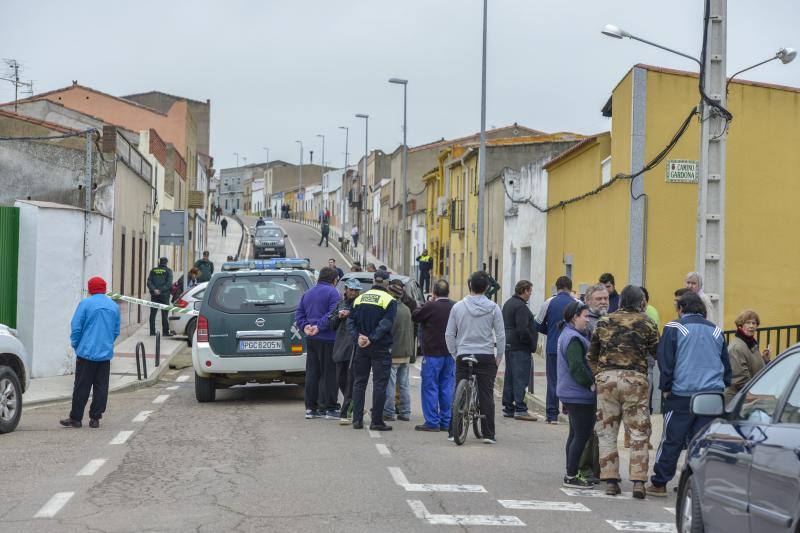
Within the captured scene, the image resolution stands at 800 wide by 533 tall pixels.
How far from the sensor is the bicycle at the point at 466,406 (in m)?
12.2

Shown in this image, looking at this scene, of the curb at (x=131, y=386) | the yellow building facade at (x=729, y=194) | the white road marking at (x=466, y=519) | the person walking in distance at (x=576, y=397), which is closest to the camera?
the white road marking at (x=466, y=519)

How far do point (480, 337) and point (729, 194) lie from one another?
382 inches

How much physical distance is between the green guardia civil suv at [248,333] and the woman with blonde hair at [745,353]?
6.67 metres

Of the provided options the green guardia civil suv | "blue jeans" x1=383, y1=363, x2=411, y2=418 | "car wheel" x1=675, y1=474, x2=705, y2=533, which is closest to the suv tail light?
the green guardia civil suv

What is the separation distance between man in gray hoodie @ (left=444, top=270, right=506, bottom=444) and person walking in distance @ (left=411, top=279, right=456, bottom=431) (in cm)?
96

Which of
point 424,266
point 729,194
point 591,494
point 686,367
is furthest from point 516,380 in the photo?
point 424,266

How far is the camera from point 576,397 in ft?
32.7

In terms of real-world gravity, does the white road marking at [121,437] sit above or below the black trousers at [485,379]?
below

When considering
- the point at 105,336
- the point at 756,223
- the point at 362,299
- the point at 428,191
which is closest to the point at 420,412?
the point at 362,299

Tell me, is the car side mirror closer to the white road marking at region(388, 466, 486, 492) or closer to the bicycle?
the white road marking at region(388, 466, 486, 492)

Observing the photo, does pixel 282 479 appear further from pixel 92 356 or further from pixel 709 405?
pixel 92 356

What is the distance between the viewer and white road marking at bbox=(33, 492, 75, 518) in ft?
26.7

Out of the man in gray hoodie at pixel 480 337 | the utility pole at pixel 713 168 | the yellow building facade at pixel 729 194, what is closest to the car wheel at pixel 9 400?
the man in gray hoodie at pixel 480 337

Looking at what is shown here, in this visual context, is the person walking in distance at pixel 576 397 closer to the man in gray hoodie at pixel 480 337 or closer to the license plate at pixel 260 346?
the man in gray hoodie at pixel 480 337
